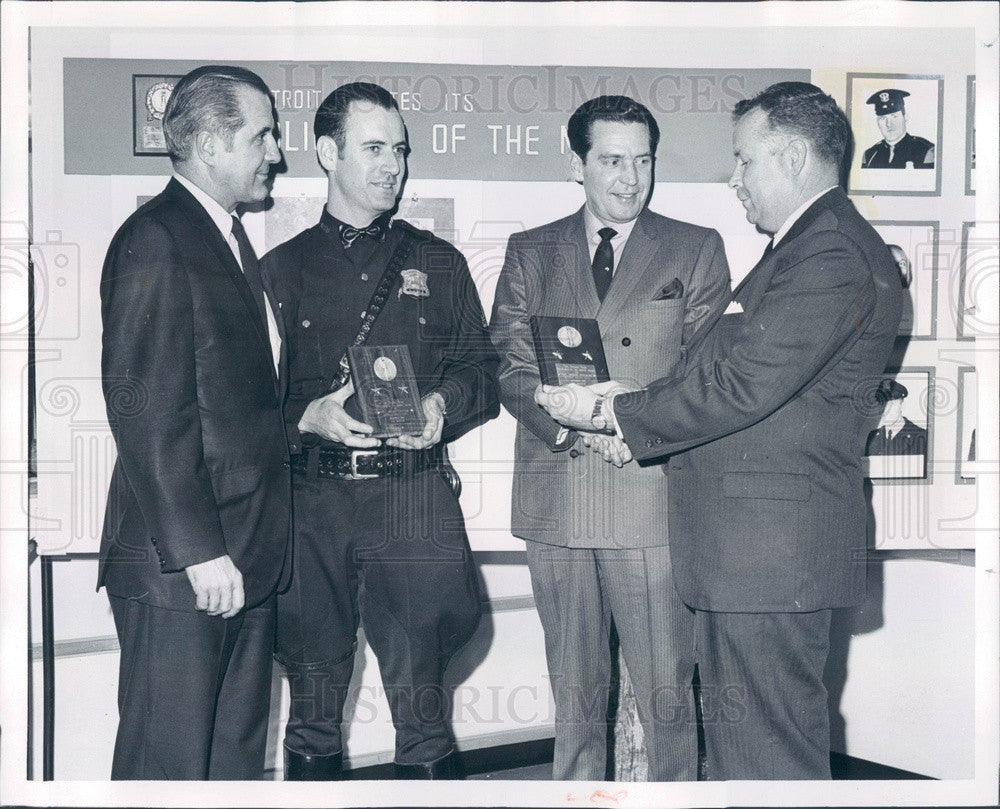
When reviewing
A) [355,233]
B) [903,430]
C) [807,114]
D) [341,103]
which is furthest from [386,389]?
[903,430]

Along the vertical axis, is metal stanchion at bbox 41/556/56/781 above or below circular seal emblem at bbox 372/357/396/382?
below

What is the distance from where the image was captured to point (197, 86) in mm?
2721

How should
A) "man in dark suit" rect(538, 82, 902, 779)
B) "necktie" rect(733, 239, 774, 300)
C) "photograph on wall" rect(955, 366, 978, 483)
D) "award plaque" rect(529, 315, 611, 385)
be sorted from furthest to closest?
1. "photograph on wall" rect(955, 366, 978, 483)
2. "award plaque" rect(529, 315, 611, 385)
3. "necktie" rect(733, 239, 774, 300)
4. "man in dark suit" rect(538, 82, 902, 779)

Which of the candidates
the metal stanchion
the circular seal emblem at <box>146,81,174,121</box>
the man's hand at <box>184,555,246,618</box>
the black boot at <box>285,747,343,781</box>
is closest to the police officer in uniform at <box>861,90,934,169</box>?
the circular seal emblem at <box>146,81,174,121</box>

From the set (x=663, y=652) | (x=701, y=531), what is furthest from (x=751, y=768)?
(x=701, y=531)

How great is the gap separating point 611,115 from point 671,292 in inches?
21.0

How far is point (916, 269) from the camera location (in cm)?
282

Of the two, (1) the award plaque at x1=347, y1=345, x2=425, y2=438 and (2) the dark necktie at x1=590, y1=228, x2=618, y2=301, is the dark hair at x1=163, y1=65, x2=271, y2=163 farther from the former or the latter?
(2) the dark necktie at x1=590, y1=228, x2=618, y2=301

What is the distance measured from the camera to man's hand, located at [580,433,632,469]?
9.04ft

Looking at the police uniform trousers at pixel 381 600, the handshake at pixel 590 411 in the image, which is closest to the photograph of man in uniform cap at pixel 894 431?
the handshake at pixel 590 411

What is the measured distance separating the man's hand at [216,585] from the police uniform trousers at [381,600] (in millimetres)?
178

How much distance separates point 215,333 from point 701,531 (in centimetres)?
140

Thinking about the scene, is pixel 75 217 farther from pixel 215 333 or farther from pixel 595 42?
pixel 595 42

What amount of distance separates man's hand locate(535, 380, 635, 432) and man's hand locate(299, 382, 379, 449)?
50 cm
